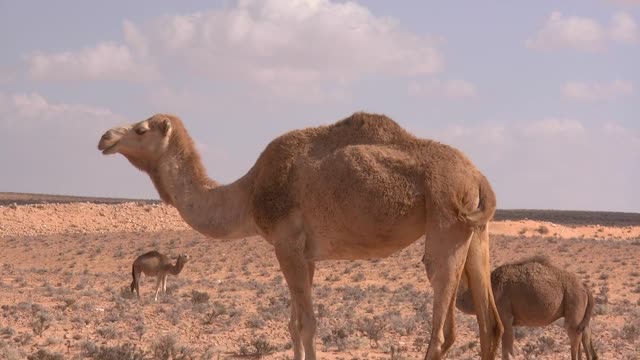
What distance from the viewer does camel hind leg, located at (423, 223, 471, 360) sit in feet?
31.0

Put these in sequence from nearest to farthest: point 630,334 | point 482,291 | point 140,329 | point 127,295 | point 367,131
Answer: point 482,291 → point 367,131 → point 140,329 → point 630,334 → point 127,295

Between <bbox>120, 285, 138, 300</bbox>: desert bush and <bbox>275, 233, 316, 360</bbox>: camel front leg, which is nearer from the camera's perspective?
<bbox>275, 233, 316, 360</bbox>: camel front leg

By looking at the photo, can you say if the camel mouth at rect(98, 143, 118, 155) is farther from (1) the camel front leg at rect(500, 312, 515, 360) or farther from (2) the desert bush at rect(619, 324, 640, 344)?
(2) the desert bush at rect(619, 324, 640, 344)

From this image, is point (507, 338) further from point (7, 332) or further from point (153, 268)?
point (153, 268)

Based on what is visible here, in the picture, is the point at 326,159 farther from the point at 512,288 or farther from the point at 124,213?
the point at 124,213

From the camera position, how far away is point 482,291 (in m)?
9.99

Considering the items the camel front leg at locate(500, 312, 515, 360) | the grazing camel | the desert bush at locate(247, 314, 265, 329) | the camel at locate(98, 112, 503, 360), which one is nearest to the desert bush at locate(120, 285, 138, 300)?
the grazing camel

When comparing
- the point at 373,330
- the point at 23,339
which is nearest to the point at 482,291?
the point at 373,330

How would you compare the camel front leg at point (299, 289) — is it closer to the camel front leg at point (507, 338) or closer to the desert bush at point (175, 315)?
the camel front leg at point (507, 338)

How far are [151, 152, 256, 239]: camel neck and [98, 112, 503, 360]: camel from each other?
0.02m

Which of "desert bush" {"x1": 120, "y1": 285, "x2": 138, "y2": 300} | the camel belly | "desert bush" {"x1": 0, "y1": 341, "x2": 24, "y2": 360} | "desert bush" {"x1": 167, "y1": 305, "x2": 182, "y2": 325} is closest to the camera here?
the camel belly

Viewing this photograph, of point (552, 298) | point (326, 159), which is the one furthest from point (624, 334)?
point (326, 159)

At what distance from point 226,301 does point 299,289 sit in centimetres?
1319

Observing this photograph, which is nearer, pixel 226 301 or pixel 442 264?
pixel 442 264
